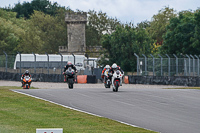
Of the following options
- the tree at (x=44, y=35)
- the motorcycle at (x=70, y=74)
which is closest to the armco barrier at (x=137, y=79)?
the motorcycle at (x=70, y=74)

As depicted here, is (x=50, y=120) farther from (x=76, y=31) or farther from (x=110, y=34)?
(x=76, y=31)

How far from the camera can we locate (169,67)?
42719mm

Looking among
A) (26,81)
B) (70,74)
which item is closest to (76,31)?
(26,81)

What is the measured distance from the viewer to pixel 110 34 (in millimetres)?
78250

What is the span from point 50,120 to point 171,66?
2963 cm

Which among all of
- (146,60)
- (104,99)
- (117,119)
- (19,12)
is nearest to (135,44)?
(146,60)

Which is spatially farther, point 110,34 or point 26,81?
point 110,34

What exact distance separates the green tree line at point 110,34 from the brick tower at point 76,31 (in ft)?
18.5

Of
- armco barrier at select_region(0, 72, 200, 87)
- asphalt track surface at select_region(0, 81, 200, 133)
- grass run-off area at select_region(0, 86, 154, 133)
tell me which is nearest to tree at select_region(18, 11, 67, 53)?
armco barrier at select_region(0, 72, 200, 87)

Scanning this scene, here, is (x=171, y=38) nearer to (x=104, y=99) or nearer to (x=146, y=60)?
(x=146, y=60)

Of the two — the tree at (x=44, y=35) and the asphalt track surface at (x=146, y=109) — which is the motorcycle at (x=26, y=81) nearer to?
the asphalt track surface at (x=146, y=109)

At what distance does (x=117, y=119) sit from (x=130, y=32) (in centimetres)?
5834

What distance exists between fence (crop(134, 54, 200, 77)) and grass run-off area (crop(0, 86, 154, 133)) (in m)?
25.2

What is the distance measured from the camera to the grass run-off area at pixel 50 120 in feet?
39.9
